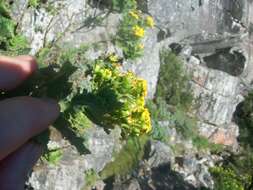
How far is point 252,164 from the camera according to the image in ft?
42.5

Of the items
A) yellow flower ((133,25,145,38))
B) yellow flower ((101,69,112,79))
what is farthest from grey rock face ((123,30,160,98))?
yellow flower ((101,69,112,79))

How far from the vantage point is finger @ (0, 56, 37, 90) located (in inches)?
65.9

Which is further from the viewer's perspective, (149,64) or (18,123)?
(149,64)

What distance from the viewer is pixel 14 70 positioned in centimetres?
171

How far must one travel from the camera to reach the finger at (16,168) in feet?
5.11

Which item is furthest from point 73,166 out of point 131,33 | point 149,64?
point 149,64

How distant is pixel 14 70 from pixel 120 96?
1.02 meters

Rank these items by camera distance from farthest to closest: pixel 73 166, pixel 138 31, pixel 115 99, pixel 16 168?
pixel 138 31, pixel 73 166, pixel 115 99, pixel 16 168

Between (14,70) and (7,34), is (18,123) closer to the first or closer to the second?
(14,70)

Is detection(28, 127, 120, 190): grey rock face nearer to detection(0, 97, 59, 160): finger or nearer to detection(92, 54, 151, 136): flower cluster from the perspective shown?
detection(92, 54, 151, 136): flower cluster

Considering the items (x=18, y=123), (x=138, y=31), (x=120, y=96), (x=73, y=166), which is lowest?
(x=73, y=166)

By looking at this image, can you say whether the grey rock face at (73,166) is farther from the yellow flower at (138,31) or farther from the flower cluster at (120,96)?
the flower cluster at (120,96)

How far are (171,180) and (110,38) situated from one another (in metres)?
3.39

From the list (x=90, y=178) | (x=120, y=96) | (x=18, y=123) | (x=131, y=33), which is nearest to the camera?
(x=18, y=123)
